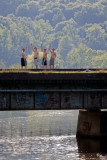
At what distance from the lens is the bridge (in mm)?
54938

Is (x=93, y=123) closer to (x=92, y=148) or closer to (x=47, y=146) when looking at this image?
(x=92, y=148)

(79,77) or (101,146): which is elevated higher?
(79,77)

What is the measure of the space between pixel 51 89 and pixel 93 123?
13.9 metres

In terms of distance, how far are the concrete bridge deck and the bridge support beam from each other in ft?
35.0

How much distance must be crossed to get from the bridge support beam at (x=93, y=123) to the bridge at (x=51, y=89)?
10.3m

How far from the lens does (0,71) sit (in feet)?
180

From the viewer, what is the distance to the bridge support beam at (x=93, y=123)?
6831cm

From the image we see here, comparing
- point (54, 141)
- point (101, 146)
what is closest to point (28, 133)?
point (54, 141)

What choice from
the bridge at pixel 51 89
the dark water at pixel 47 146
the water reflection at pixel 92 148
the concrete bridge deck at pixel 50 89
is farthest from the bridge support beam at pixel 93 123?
the concrete bridge deck at pixel 50 89

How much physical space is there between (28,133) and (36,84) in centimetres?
2529

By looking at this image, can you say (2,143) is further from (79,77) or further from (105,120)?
(79,77)

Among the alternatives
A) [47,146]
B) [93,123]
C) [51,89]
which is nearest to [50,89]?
[51,89]

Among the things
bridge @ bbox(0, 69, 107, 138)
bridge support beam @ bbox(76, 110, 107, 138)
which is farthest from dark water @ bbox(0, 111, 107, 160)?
bridge @ bbox(0, 69, 107, 138)

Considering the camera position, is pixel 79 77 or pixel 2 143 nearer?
pixel 79 77
